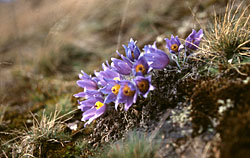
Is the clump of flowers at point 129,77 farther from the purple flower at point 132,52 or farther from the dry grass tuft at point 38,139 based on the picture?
the dry grass tuft at point 38,139

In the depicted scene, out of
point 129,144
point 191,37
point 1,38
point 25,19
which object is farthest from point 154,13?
point 25,19

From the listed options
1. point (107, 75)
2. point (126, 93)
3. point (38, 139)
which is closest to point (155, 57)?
point (126, 93)

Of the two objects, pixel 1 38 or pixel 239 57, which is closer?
pixel 239 57

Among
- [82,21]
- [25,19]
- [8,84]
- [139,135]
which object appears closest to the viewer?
[139,135]

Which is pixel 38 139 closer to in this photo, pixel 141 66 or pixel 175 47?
pixel 141 66

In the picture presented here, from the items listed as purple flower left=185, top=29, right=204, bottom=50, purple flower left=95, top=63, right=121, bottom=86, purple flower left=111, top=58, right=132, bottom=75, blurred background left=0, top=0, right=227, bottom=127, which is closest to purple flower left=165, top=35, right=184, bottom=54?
purple flower left=185, top=29, right=204, bottom=50

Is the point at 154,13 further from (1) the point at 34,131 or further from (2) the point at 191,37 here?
(1) the point at 34,131

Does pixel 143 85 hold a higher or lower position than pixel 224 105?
higher
